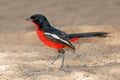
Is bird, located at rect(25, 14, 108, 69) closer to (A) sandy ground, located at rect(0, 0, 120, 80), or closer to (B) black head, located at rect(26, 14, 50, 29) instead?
(B) black head, located at rect(26, 14, 50, 29)

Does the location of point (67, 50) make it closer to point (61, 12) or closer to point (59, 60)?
point (59, 60)

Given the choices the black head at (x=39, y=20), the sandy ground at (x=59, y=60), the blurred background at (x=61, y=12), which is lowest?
the sandy ground at (x=59, y=60)

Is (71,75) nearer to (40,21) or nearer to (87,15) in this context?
(40,21)

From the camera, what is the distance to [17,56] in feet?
26.5

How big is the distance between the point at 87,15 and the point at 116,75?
538 cm

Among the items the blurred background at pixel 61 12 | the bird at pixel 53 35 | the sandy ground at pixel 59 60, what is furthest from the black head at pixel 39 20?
the blurred background at pixel 61 12

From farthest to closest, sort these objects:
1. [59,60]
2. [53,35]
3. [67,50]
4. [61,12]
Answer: [61,12], [67,50], [59,60], [53,35]

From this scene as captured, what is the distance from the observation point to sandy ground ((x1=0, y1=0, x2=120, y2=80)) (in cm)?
684

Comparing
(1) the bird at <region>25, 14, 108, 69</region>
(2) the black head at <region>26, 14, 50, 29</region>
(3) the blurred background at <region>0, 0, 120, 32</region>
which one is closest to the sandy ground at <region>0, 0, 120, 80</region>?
(3) the blurred background at <region>0, 0, 120, 32</region>

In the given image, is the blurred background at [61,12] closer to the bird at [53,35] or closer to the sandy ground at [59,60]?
the sandy ground at [59,60]

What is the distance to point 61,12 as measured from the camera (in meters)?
12.5

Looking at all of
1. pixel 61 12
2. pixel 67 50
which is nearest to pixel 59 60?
pixel 67 50

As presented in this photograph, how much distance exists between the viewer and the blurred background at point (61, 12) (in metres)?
11.5

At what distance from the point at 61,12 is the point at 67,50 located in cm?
404
